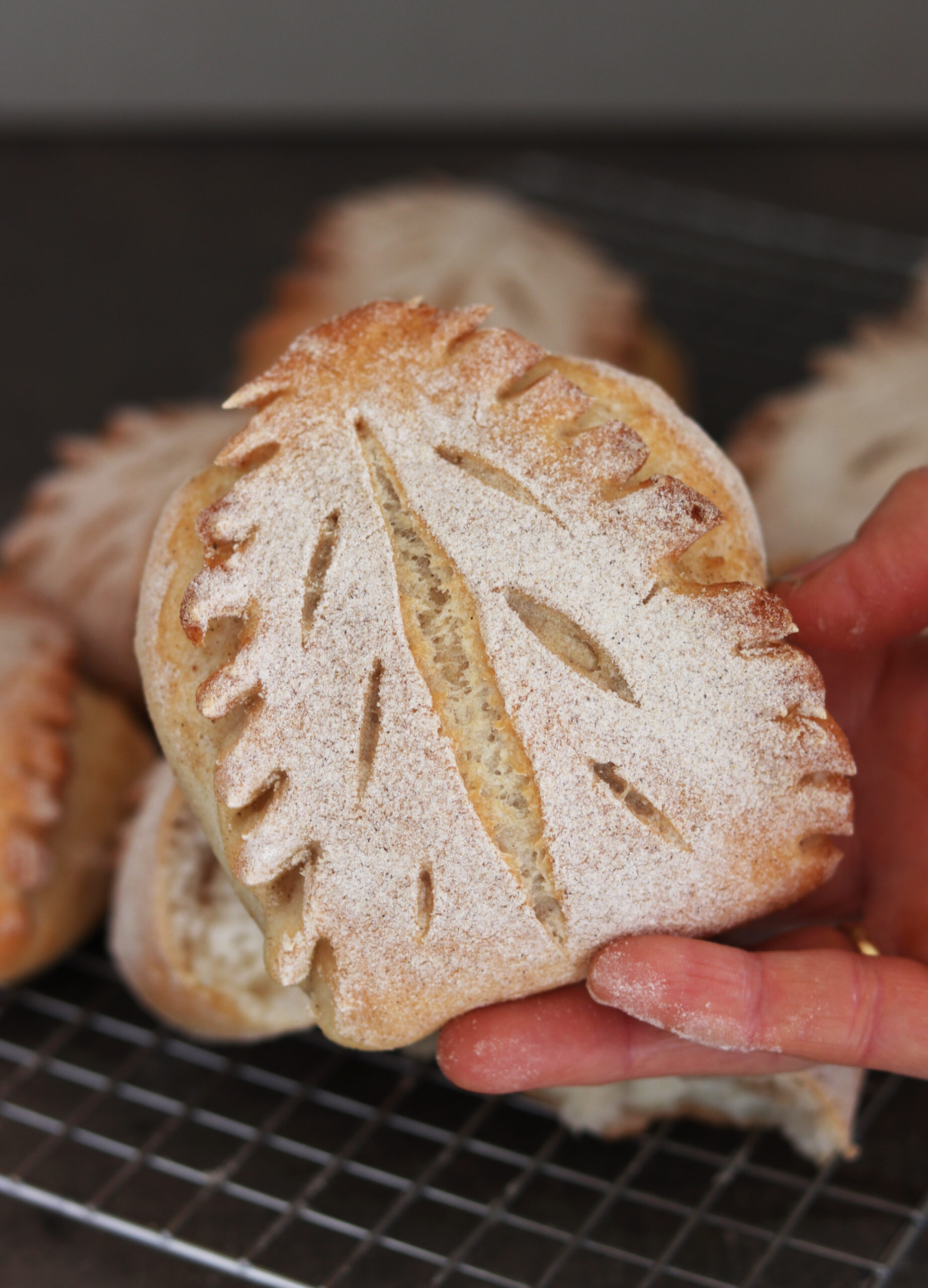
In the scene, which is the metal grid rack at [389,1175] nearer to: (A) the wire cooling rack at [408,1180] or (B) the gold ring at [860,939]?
(A) the wire cooling rack at [408,1180]

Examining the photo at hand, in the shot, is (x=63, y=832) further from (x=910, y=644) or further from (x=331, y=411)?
(x=910, y=644)

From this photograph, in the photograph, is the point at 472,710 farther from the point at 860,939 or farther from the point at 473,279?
the point at 473,279

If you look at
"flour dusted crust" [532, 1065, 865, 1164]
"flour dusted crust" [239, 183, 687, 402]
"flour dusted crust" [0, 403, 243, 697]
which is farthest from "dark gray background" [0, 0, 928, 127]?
"flour dusted crust" [532, 1065, 865, 1164]

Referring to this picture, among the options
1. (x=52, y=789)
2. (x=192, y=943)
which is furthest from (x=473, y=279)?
(x=192, y=943)

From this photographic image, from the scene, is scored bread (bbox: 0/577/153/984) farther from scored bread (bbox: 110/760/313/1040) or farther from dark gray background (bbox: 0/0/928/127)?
dark gray background (bbox: 0/0/928/127)

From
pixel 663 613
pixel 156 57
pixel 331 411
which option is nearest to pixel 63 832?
pixel 331 411
